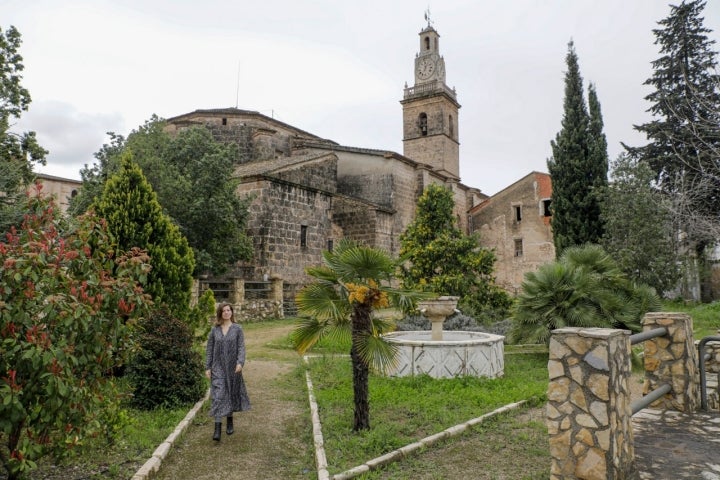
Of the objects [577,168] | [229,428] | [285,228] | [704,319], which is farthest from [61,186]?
[704,319]

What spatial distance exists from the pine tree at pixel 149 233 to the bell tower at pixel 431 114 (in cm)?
2758

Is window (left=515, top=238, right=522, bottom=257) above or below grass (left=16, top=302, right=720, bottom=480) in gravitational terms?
above

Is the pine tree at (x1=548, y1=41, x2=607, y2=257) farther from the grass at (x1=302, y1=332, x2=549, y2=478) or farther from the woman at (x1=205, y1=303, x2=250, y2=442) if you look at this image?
the woman at (x1=205, y1=303, x2=250, y2=442)

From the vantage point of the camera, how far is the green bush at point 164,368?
702 cm

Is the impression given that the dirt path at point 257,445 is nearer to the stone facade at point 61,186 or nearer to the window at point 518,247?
the window at point 518,247

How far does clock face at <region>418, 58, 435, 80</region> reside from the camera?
121 ft

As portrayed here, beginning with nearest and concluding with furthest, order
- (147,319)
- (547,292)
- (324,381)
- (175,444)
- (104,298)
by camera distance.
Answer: (104,298), (175,444), (147,319), (324,381), (547,292)

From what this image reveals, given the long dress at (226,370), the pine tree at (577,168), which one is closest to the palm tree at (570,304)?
the long dress at (226,370)

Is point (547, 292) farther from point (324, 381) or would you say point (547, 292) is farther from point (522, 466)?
point (522, 466)

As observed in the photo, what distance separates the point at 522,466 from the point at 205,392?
16.2 ft

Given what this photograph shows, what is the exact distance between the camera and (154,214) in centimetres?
909

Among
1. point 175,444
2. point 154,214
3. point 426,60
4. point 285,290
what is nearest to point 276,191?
point 285,290

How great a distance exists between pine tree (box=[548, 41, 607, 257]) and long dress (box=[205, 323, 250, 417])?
18.9 m

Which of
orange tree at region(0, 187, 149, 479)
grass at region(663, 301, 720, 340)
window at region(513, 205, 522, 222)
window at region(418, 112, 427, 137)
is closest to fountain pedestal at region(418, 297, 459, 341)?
orange tree at region(0, 187, 149, 479)
